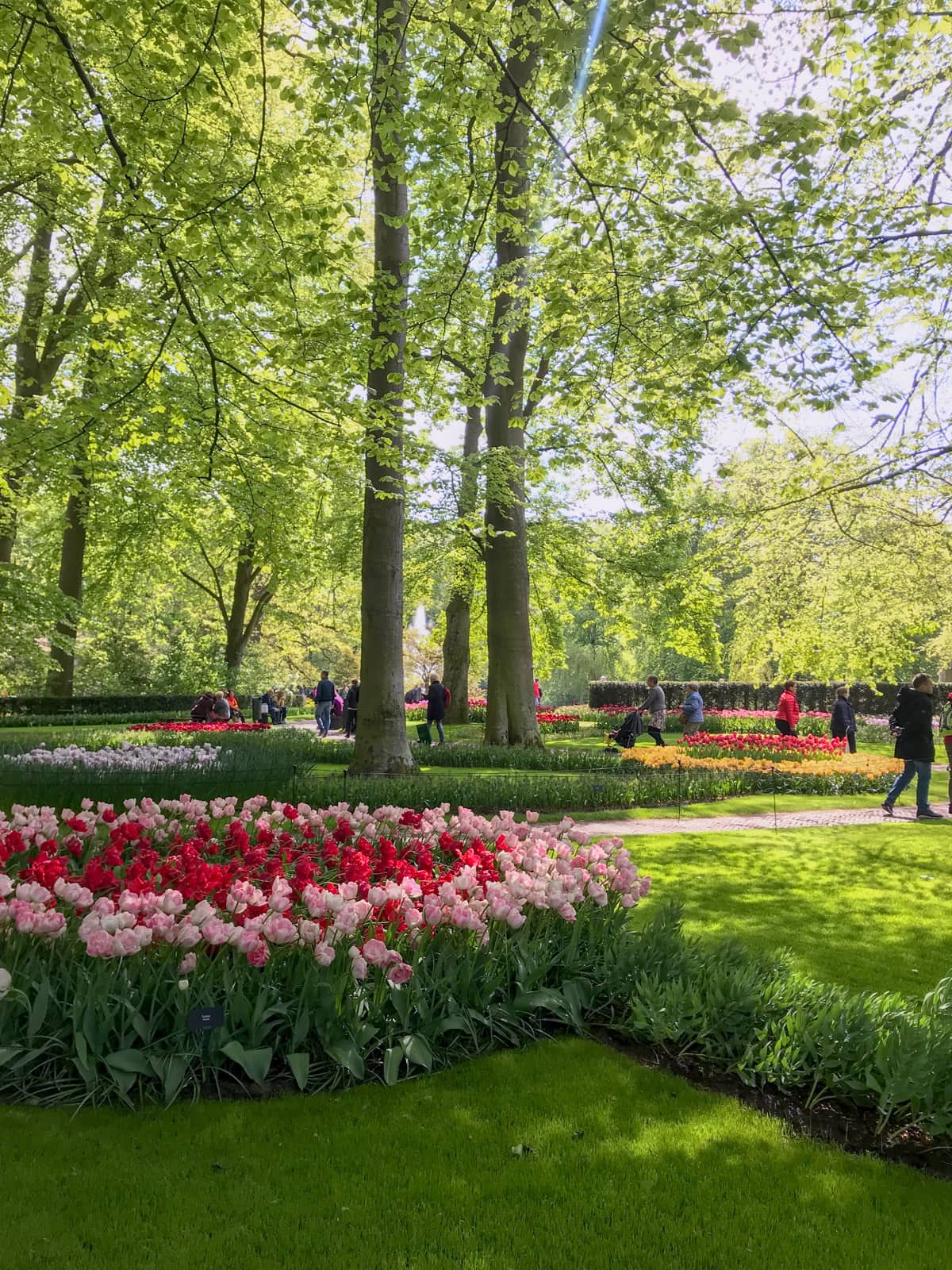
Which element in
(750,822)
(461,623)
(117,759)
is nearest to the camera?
(117,759)

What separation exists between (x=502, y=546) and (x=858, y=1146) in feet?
45.8

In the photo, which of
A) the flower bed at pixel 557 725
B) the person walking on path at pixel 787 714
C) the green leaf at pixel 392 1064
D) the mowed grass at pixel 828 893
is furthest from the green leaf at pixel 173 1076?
the flower bed at pixel 557 725

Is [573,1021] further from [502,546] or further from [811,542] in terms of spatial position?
[502,546]

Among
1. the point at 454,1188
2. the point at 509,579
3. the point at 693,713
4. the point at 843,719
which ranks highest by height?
the point at 509,579

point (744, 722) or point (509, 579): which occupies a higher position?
point (509, 579)

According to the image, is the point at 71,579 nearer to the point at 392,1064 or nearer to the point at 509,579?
the point at 509,579

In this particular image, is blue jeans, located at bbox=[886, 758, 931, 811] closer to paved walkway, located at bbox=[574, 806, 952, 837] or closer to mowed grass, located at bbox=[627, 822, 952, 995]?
paved walkway, located at bbox=[574, 806, 952, 837]

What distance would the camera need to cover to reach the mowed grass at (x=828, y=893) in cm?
500

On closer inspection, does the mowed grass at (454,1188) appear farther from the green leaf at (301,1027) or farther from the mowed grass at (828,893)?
the mowed grass at (828,893)

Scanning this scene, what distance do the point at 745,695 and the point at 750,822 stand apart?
24947mm

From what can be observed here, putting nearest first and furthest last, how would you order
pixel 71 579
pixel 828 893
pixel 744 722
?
pixel 828 893
pixel 71 579
pixel 744 722

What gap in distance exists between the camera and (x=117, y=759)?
8914 mm

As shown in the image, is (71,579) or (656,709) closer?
(656,709)

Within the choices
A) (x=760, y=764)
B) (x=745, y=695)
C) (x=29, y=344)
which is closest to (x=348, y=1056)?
(x=760, y=764)
